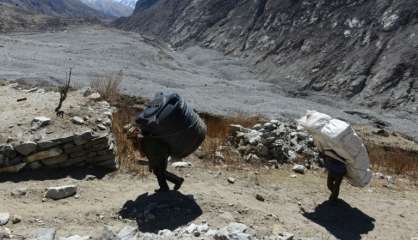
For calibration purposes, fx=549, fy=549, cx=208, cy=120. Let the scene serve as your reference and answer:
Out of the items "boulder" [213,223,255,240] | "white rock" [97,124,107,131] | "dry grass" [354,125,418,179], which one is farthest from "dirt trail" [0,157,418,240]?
"dry grass" [354,125,418,179]

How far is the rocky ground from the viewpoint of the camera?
63.3ft

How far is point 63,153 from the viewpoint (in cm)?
695

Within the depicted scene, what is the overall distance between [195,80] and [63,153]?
20.3 meters

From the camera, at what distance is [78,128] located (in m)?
7.16

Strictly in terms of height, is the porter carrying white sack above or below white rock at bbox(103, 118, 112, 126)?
above

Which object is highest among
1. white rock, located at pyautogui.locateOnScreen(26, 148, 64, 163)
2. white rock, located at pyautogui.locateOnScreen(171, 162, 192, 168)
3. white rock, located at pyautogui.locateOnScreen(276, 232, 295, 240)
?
white rock, located at pyautogui.locateOnScreen(276, 232, 295, 240)

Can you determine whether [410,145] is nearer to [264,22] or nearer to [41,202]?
[41,202]

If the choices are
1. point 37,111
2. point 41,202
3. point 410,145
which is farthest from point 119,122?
point 410,145

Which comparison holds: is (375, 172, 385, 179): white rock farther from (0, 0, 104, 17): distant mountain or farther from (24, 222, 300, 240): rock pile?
(0, 0, 104, 17): distant mountain

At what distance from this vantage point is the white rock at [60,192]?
20.0ft

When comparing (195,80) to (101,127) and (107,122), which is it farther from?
(101,127)

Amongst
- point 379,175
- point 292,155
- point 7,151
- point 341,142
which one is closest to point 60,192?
point 7,151

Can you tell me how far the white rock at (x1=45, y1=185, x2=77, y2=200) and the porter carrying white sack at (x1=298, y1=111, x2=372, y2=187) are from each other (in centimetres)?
285

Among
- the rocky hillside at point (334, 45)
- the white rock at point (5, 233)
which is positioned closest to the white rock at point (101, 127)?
the white rock at point (5, 233)
